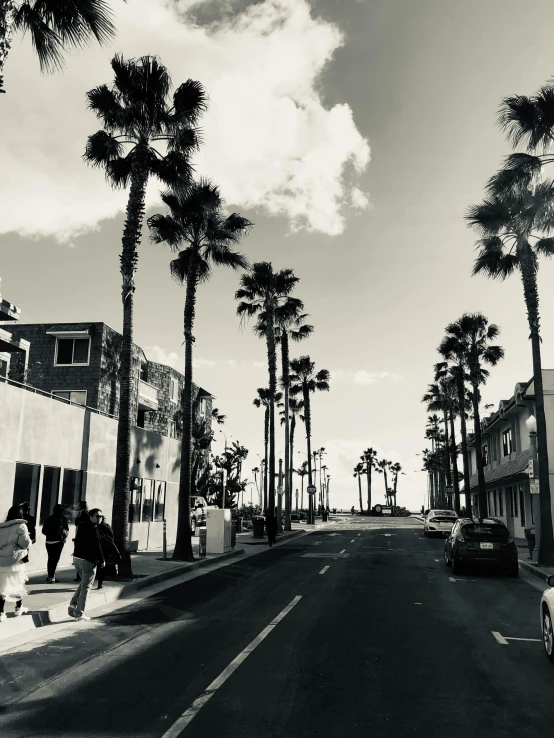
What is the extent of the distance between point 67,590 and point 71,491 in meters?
7.34

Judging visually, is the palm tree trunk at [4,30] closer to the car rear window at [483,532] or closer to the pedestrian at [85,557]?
the pedestrian at [85,557]

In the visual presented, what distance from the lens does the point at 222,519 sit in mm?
24438

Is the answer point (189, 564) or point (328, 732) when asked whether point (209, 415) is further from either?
point (328, 732)

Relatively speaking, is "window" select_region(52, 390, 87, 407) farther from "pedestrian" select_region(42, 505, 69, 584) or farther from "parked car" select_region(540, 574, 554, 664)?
"parked car" select_region(540, 574, 554, 664)

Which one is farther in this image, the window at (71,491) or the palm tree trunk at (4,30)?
the window at (71,491)

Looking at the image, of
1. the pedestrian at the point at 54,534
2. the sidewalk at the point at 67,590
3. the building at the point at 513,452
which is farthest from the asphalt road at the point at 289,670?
the building at the point at 513,452

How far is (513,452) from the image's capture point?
135ft

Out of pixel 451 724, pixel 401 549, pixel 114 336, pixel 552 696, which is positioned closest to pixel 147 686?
pixel 451 724

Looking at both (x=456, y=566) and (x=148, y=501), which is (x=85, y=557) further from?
(x=148, y=501)

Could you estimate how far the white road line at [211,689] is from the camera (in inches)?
221

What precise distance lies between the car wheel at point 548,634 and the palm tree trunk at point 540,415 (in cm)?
1254

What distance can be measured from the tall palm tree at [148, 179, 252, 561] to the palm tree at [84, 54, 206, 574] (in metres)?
1.75

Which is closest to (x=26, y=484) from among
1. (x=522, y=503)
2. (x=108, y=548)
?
(x=108, y=548)

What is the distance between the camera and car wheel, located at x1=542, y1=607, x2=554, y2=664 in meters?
8.17
